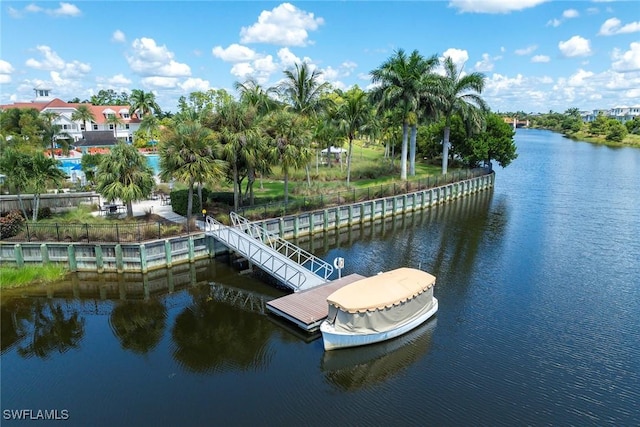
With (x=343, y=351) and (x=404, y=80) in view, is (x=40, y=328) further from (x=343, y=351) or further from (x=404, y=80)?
(x=404, y=80)

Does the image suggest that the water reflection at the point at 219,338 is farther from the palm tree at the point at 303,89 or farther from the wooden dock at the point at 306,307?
the palm tree at the point at 303,89

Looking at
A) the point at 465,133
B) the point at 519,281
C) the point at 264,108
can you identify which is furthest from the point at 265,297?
the point at 465,133

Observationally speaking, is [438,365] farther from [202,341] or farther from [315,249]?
[315,249]

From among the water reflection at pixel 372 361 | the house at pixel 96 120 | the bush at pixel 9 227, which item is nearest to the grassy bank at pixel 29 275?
the bush at pixel 9 227

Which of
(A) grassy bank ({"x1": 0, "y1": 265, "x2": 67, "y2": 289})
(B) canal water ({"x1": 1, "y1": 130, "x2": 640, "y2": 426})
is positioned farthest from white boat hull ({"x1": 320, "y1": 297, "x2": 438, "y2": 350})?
(A) grassy bank ({"x1": 0, "y1": 265, "x2": 67, "y2": 289})

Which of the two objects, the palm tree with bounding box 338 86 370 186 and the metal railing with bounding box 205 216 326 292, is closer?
the metal railing with bounding box 205 216 326 292

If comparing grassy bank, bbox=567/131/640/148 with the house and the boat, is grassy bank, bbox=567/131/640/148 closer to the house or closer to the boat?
the house

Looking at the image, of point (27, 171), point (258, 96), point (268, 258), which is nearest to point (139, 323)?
point (268, 258)
